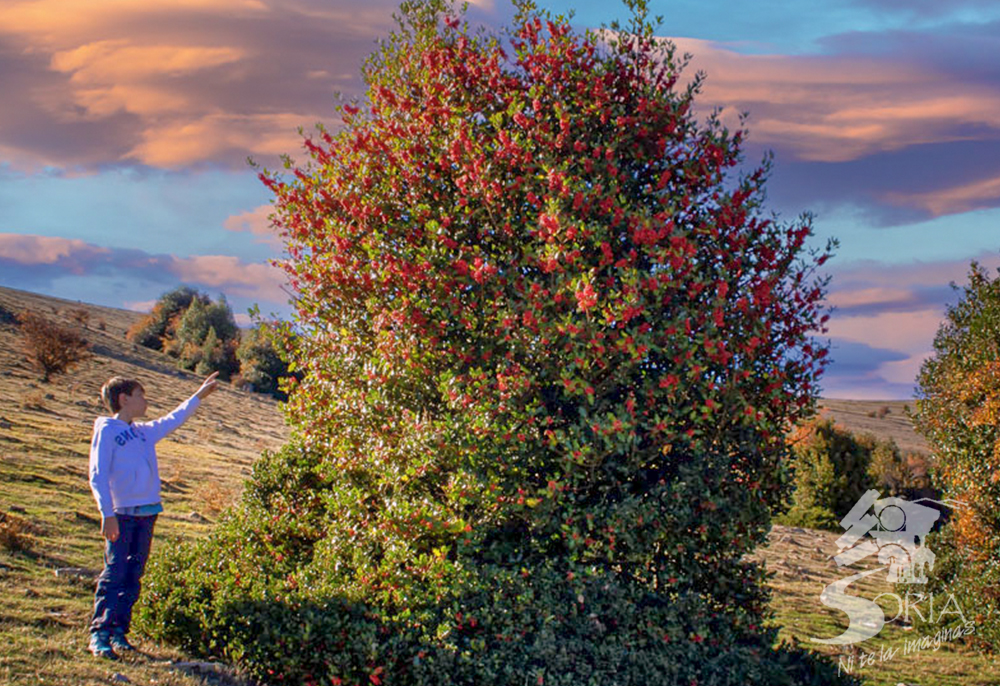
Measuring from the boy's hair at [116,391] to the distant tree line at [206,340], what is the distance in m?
44.7

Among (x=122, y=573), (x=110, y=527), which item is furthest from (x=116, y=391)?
(x=122, y=573)

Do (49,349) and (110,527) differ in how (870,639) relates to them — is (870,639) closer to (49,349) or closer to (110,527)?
(110,527)

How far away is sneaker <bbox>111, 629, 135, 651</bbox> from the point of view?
8211mm

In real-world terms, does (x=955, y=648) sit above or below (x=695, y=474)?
below

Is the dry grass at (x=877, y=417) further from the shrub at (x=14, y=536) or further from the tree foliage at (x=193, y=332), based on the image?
the shrub at (x=14, y=536)

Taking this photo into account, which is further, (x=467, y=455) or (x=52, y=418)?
(x=52, y=418)

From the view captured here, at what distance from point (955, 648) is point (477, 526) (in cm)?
1522

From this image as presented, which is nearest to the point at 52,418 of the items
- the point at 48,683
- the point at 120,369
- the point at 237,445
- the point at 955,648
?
the point at 237,445

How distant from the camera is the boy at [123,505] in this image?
7.94 meters

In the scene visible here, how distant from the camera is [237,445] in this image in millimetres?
34031

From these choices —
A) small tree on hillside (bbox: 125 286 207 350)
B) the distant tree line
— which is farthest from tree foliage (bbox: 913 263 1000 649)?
small tree on hillside (bbox: 125 286 207 350)

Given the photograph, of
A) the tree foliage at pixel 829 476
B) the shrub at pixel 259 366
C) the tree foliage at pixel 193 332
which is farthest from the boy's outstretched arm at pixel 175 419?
the tree foliage at pixel 193 332

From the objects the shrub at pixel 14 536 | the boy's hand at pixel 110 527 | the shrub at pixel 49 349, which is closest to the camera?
the boy's hand at pixel 110 527

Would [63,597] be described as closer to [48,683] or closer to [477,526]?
[48,683]
